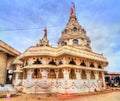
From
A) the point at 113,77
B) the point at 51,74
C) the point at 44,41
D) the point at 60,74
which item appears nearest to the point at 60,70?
the point at 60,74

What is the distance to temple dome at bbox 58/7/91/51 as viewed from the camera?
26.9 meters

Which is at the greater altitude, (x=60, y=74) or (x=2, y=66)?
(x=2, y=66)

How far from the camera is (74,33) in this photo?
91.1 ft

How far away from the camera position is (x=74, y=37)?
27.1 m

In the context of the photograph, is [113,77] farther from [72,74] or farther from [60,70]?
[60,70]

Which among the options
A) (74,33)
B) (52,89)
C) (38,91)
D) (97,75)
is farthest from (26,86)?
(74,33)

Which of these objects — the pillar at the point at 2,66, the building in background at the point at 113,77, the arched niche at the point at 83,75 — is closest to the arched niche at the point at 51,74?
the arched niche at the point at 83,75

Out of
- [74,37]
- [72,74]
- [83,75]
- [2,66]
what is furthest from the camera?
[74,37]

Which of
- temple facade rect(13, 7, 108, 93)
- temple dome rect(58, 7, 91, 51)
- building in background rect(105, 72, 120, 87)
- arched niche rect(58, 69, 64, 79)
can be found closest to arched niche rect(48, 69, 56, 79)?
temple facade rect(13, 7, 108, 93)

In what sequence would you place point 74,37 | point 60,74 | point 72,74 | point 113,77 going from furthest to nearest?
point 113,77 < point 74,37 < point 72,74 < point 60,74

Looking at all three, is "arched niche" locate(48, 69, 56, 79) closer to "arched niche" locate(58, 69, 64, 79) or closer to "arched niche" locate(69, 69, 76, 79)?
"arched niche" locate(58, 69, 64, 79)

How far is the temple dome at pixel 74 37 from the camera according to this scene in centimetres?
2688

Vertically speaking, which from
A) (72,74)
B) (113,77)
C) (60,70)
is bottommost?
(113,77)

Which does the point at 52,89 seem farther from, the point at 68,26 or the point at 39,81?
the point at 68,26
